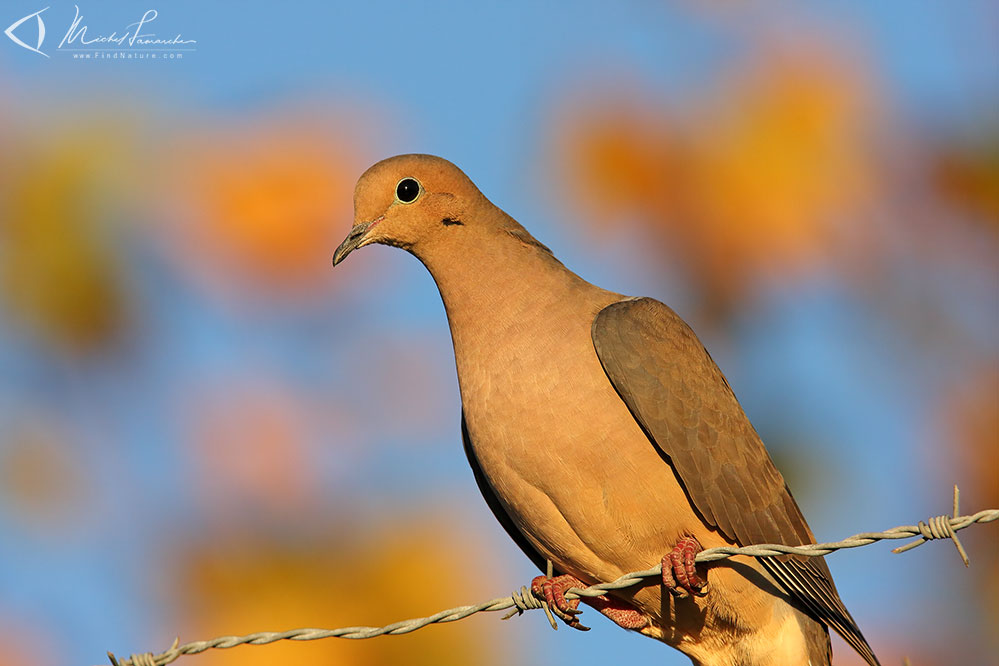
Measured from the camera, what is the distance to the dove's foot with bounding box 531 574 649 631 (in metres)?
4.49

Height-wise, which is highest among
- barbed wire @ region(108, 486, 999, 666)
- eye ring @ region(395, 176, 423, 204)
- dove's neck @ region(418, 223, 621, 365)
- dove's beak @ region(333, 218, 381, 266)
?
eye ring @ region(395, 176, 423, 204)

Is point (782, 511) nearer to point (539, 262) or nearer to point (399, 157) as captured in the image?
point (539, 262)

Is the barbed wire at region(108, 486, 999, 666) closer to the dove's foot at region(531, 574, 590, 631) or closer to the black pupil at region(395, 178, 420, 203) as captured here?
the dove's foot at region(531, 574, 590, 631)

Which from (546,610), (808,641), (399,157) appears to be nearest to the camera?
(546,610)

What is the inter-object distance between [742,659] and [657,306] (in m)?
1.48

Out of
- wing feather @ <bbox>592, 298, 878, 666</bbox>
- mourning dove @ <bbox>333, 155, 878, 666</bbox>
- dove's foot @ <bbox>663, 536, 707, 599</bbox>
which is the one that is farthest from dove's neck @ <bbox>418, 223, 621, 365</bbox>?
dove's foot @ <bbox>663, 536, 707, 599</bbox>

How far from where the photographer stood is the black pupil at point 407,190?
4898mm

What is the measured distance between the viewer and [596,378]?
4.31 meters

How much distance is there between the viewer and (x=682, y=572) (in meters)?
4.19

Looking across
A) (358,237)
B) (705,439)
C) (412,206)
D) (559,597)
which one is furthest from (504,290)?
(559,597)

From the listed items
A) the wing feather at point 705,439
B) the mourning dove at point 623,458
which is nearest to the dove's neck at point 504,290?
the mourning dove at point 623,458

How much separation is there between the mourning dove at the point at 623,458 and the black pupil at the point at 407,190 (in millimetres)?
223

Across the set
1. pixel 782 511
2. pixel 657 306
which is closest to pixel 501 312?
pixel 657 306

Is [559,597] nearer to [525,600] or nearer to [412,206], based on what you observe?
[525,600]
